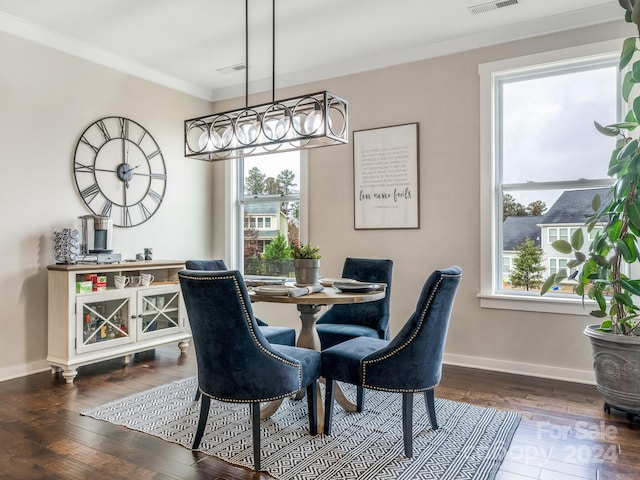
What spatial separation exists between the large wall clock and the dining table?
7.57 feet

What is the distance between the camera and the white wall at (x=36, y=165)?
3537 mm

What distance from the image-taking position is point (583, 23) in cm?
342

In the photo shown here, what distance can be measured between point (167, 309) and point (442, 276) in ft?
9.50

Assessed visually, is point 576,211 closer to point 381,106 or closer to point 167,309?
point 381,106

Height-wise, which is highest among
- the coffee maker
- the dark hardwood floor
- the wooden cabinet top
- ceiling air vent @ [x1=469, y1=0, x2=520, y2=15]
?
ceiling air vent @ [x1=469, y1=0, x2=520, y2=15]

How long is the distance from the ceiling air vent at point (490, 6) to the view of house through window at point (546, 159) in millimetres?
587

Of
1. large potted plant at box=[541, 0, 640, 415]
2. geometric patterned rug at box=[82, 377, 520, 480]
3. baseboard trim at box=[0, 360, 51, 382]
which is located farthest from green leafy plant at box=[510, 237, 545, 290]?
baseboard trim at box=[0, 360, 51, 382]

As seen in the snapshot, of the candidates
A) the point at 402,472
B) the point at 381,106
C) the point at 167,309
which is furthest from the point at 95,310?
the point at 381,106

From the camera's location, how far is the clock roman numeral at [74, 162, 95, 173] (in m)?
3.99

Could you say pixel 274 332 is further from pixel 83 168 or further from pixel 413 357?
pixel 83 168

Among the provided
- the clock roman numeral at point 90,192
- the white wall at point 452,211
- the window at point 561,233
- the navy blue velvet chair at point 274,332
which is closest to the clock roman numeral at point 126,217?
the clock roman numeral at point 90,192

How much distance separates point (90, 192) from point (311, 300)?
2711 millimetres

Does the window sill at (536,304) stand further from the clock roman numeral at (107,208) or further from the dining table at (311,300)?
the clock roman numeral at (107,208)

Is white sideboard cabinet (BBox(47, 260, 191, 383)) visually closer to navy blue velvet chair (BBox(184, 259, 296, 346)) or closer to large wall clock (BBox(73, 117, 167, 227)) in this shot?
large wall clock (BBox(73, 117, 167, 227))
